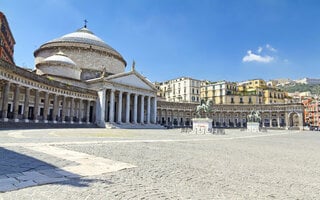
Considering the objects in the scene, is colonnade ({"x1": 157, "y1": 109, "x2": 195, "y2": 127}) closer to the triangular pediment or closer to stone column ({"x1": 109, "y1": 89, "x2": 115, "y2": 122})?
the triangular pediment

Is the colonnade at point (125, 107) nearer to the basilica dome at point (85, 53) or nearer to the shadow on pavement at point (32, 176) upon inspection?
the basilica dome at point (85, 53)

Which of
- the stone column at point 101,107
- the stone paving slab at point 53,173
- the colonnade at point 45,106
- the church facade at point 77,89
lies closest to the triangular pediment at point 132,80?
the church facade at point 77,89

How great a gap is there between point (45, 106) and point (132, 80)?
2390 centimetres

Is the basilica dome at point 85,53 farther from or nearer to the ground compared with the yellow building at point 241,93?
farther from the ground

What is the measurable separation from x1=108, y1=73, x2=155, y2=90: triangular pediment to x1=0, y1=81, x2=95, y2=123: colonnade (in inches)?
307

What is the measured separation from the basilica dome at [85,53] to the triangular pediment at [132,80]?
27.6ft

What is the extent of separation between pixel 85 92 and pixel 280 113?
73.4 m

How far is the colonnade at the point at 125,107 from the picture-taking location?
176 ft

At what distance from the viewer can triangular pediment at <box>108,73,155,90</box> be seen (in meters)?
56.7

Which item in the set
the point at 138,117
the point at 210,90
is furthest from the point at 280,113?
the point at 138,117

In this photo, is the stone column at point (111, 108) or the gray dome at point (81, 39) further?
the gray dome at point (81, 39)

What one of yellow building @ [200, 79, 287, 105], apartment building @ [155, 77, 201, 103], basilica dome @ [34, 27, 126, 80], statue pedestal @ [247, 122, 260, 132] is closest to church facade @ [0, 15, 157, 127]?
basilica dome @ [34, 27, 126, 80]

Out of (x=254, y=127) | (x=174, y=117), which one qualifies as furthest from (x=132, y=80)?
(x=174, y=117)

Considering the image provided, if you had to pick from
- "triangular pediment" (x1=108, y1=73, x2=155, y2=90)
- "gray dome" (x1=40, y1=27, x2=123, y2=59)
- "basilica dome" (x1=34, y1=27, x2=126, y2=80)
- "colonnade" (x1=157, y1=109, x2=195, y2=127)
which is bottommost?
"colonnade" (x1=157, y1=109, x2=195, y2=127)
